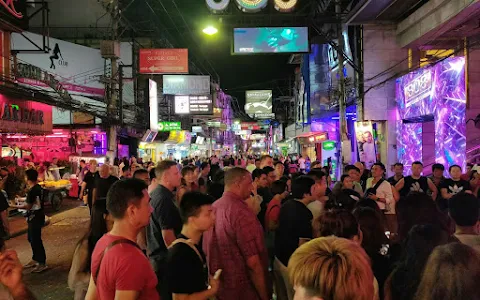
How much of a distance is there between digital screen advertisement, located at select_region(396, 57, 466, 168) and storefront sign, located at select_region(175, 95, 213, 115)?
13.1 m

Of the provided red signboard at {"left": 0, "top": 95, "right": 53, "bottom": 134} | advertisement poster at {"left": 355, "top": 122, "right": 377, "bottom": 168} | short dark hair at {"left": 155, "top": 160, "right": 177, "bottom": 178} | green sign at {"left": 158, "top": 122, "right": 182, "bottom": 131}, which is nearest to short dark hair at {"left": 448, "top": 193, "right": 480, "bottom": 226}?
short dark hair at {"left": 155, "top": 160, "right": 177, "bottom": 178}

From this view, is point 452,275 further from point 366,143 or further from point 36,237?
point 366,143

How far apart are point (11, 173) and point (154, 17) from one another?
54.0 ft

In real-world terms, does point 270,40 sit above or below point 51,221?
above

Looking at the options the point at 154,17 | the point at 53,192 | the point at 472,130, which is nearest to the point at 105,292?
the point at 472,130

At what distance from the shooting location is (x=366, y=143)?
622 inches

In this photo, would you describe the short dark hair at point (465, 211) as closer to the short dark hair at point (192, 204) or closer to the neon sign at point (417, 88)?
the short dark hair at point (192, 204)

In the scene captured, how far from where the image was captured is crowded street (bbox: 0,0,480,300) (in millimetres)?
2625

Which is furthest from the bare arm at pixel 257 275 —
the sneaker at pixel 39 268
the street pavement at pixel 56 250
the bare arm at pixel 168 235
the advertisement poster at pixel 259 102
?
the advertisement poster at pixel 259 102

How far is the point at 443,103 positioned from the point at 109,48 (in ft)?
49.5

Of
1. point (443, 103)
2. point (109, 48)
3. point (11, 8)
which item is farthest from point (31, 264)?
point (109, 48)

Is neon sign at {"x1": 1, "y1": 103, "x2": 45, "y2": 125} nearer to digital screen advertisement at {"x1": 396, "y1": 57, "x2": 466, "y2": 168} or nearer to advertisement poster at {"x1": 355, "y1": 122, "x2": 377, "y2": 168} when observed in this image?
advertisement poster at {"x1": 355, "y1": 122, "x2": 377, "y2": 168}

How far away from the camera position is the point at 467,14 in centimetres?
1130

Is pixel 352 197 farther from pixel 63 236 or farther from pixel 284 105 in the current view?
pixel 284 105
